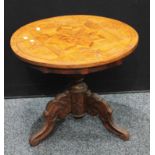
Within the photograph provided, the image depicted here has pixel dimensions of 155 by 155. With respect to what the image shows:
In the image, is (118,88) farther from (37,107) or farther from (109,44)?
(109,44)

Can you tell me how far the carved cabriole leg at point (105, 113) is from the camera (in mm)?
1630

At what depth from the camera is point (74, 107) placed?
1.73 m

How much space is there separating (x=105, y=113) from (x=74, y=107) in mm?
194

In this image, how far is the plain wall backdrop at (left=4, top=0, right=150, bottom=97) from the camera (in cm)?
180

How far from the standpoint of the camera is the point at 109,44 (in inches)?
54.8

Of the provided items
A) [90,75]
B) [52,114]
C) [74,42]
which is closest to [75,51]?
[74,42]

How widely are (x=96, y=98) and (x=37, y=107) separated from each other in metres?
0.48

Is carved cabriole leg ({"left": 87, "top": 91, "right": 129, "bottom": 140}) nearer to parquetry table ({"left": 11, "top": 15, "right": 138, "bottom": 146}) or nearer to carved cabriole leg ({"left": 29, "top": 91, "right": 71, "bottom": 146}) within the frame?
parquetry table ({"left": 11, "top": 15, "right": 138, "bottom": 146})

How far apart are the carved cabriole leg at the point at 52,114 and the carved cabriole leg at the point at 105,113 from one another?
143 millimetres

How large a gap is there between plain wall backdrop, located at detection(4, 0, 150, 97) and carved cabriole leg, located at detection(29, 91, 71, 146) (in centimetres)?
36

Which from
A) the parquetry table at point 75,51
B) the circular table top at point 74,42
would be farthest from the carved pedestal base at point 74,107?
the circular table top at point 74,42

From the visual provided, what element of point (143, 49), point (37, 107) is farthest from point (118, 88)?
point (37, 107)

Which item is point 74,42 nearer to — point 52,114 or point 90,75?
point 52,114

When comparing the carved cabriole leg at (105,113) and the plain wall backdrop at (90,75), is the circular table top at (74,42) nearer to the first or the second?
the plain wall backdrop at (90,75)
